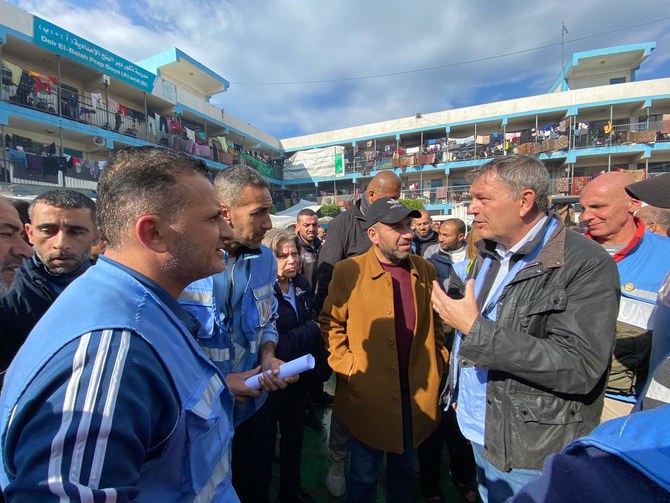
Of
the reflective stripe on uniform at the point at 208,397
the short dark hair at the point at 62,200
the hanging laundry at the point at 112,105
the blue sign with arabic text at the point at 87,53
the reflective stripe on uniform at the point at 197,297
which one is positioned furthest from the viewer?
the hanging laundry at the point at 112,105

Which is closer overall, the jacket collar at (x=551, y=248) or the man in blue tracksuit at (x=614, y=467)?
the man in blue tracksuit at (x=614, y=467)

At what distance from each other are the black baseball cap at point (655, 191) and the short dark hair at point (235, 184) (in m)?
1.98

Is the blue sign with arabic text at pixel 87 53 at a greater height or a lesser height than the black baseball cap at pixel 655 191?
greater

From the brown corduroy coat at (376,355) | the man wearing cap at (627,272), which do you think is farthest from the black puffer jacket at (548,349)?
the man wearing cap at (627,272)

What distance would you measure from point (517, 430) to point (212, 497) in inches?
57.1

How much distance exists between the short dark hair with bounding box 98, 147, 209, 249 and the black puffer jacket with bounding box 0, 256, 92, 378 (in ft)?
4.90

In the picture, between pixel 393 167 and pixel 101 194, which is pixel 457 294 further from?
pixel 393 167

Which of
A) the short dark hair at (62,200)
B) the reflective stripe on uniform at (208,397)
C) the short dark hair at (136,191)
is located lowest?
the reflective stripe on uniform at (208,397)

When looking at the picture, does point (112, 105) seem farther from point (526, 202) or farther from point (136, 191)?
point (526, 202)

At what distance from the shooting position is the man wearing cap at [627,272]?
2.06 meters

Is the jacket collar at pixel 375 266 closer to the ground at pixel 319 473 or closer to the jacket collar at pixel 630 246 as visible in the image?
the jacket collar at pixel 630 246

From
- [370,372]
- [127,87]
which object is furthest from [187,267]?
[127,87]

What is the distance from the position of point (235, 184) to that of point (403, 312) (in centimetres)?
148

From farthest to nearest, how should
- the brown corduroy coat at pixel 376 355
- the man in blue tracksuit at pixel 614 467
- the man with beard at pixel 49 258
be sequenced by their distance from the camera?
the brown corduroy coat at pixel 376 355 → the man with beard at pixel 49 258 → the man in blue tracksuit at pixel 614 467
